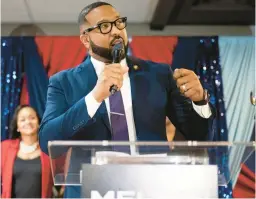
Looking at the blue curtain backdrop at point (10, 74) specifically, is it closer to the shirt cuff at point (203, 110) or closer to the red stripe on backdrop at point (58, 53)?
the red stripe on backdrop at point (58, 53)

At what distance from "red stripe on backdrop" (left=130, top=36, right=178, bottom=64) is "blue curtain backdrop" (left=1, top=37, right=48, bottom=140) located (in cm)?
57

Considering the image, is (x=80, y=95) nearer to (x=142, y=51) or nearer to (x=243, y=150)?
(x=243, y=150)

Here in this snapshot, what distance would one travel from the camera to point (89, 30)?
3.60 feet

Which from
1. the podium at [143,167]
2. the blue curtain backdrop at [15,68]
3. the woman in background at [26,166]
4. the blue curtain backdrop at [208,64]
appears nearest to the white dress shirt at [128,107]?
the podium at [143,167]

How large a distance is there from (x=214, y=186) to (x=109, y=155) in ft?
0.55

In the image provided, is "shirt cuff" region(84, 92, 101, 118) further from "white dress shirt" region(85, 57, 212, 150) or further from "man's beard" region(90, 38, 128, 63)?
"man's beard" region(90, 38, 128, 63)

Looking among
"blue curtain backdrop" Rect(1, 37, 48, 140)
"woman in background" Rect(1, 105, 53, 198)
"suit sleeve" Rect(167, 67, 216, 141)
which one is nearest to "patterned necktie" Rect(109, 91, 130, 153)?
"suit sleeve" Rect(167, 67, 216, 141)

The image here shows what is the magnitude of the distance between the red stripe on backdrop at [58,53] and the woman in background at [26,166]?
0.64m

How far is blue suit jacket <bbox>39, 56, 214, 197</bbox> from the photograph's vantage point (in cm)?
105

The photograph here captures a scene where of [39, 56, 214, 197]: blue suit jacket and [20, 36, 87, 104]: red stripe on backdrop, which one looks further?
[20, 36, 87, 104]: red stripe on backdrop

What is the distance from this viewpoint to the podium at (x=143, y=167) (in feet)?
2.34

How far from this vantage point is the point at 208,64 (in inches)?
115


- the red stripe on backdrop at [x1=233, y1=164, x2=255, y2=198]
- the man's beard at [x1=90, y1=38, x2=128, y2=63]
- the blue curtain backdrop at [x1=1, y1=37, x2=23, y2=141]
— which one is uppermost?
the blue curtain backdrop at [x1=1, y1=37, x2=23, y2=141]

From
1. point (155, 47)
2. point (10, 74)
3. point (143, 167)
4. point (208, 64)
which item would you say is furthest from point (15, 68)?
point (143, 167)
